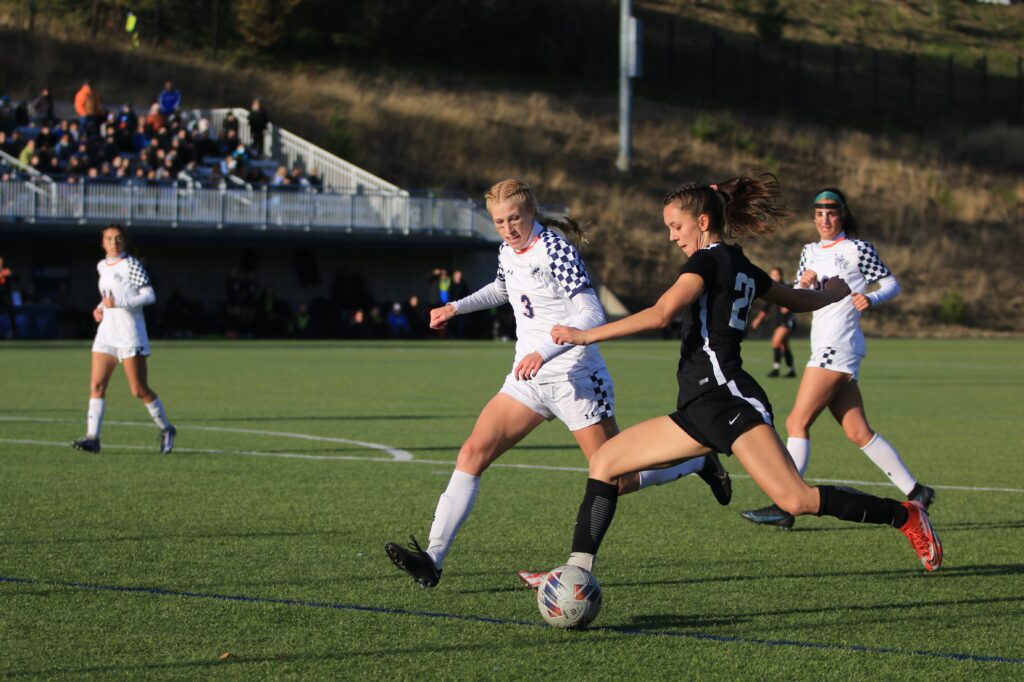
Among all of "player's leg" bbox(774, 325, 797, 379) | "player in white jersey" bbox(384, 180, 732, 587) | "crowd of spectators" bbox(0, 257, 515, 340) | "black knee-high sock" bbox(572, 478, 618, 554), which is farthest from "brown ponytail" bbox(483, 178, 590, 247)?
"crowd of spectators" bbox(0, 257, 515, 340)

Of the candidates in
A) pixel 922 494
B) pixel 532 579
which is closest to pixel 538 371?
pixel 532 579

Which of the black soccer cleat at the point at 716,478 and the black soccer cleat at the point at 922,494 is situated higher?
the black soccer cleat at the point at 716,478

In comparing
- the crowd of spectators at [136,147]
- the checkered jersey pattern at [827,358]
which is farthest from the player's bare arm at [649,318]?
the crowd of spectators at [136,147]

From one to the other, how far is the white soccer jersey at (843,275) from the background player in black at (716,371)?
2.96m

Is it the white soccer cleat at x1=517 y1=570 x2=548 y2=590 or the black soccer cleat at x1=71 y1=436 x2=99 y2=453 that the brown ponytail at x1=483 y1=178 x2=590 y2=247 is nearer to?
the white soccer cleat at x1=517 y1=570 x2=548 y2=590

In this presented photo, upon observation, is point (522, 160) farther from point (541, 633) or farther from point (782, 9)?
point (541, 633)

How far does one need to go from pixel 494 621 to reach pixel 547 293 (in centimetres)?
172

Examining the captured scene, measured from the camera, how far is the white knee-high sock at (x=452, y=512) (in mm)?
6898

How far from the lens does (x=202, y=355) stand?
29.8 metres

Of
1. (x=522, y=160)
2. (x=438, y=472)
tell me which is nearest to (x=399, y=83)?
(x=522, y=160)

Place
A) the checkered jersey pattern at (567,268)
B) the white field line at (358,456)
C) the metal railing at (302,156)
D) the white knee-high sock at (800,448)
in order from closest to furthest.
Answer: the checkered jersey pattern at (567,268) → the white knee-high sock at (800,448) → the white field line at (358,456) → the metal railing at (302,156)

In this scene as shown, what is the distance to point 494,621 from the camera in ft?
20.6

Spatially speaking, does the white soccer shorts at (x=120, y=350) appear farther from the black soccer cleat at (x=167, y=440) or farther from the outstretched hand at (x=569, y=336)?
the outstretched hand at (x=569, y=336)

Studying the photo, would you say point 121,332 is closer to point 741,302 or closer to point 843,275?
point 843,275
